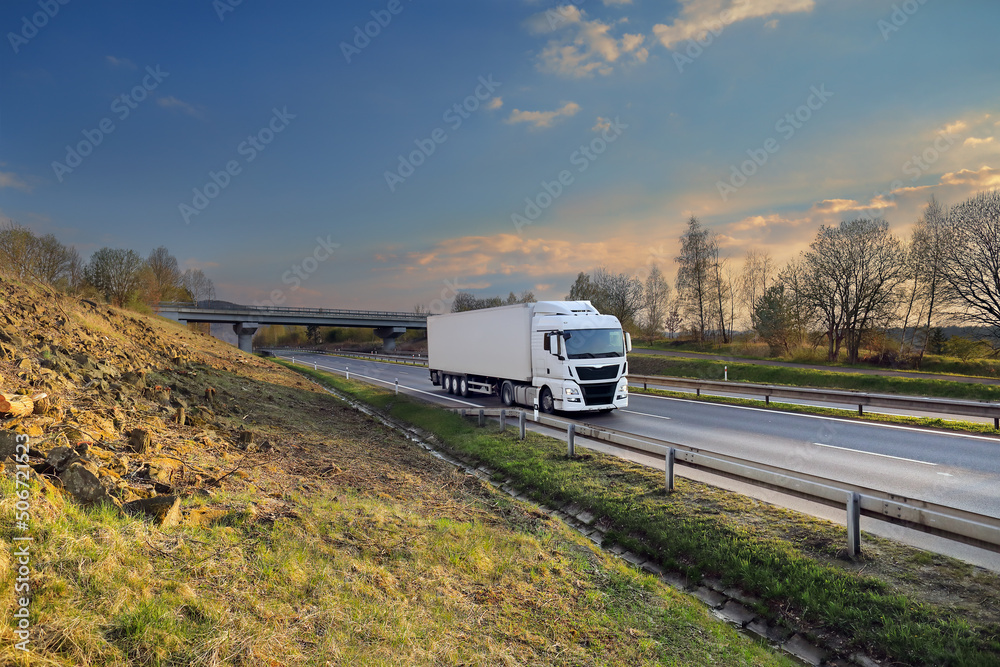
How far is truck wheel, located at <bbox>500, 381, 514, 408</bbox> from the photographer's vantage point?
1928 cm

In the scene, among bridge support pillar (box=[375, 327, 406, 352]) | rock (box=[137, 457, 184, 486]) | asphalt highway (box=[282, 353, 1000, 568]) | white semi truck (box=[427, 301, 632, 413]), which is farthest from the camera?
bridge support pillar (box=[375, 327, 406, 352])

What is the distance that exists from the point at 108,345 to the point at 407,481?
1213cm

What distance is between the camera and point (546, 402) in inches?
680

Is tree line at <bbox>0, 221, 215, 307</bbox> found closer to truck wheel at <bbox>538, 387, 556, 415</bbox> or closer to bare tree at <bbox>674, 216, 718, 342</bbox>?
truck wheel at <bbox>538, 387, 556, 415</bbox>

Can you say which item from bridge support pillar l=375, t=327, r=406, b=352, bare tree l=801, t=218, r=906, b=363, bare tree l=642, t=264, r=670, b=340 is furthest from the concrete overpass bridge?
Answer: bare tree l=801, t=218, r=906, b=363

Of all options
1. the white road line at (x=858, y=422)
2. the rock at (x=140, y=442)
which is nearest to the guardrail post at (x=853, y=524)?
the rock at (x=140, y=442)

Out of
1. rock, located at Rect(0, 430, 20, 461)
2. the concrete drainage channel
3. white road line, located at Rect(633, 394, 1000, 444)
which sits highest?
rock, located at Rect(0, 430, 20, 461)

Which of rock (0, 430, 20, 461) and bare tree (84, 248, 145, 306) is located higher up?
bare tree (84, 248, 145, 306)

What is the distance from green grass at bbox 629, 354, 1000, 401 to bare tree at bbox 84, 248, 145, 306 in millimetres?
43510

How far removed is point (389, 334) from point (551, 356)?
2712 inches

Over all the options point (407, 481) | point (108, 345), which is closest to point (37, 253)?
point (108, 345)

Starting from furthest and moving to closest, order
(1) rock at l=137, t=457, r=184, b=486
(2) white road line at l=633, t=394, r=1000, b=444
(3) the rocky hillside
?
1. (2) white road line at l=633, t=394, r=1000, b=444
2. (1) rock at l=137, t=457, r=184, b=486
3. (3) the rocky hillside

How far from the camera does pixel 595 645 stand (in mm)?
4277

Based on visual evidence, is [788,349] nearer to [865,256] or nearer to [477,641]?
[865,256]
